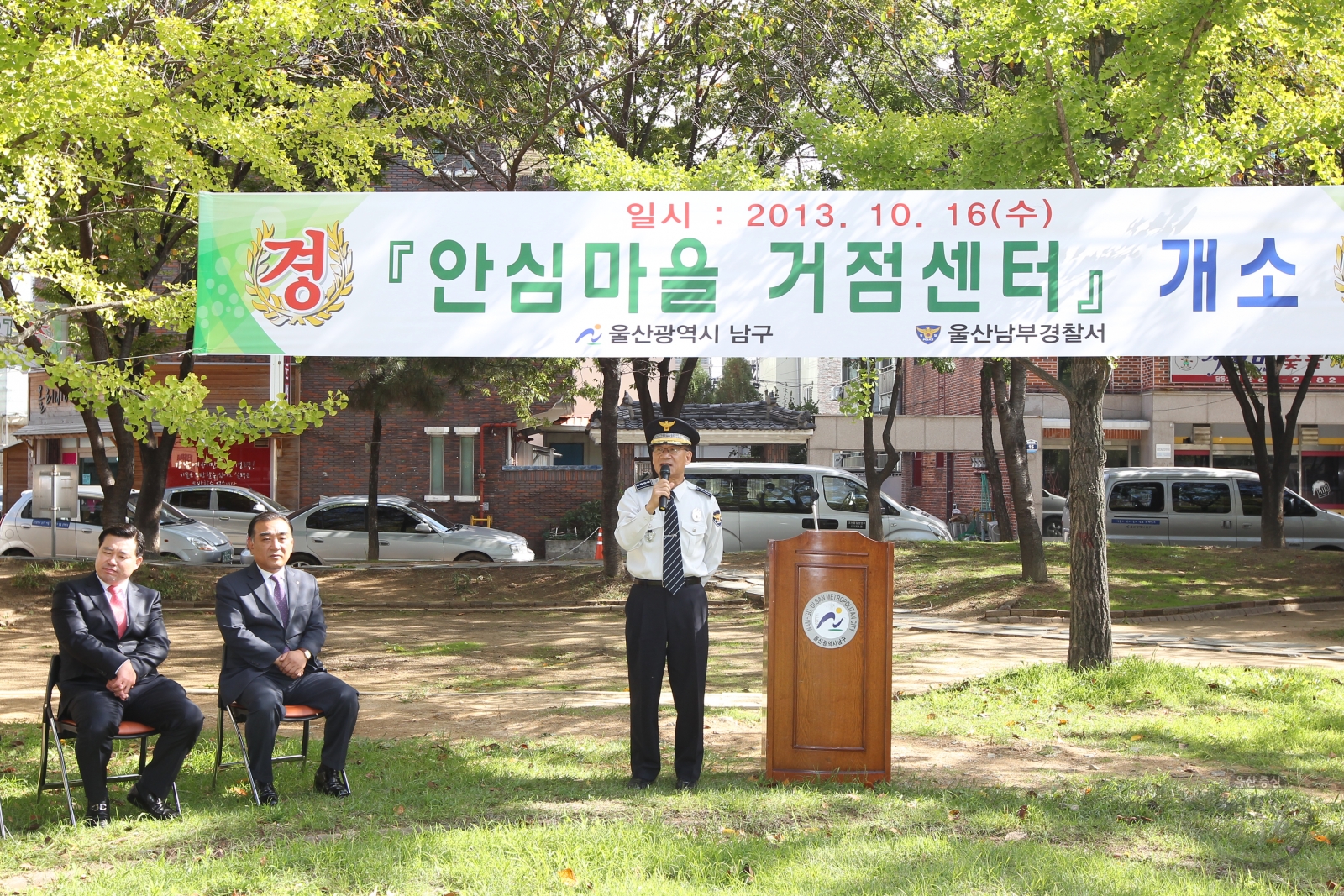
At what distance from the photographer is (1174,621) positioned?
1473 cm

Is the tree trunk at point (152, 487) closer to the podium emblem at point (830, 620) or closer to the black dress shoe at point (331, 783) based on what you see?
the black dress shoe at point (331, 783)

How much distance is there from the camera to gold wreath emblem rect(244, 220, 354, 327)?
21.4 feet

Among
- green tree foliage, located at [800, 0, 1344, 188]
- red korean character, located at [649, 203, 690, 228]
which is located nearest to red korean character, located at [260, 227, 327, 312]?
red korean character, located at [649, 203, 690, 228]

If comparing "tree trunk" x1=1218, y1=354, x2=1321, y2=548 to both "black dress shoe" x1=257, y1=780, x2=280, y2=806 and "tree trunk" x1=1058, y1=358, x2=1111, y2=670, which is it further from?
"black dress shoe" x1=257, y1=780, x2=280, y2=806

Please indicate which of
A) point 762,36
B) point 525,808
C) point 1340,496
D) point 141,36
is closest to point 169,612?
point 141,36

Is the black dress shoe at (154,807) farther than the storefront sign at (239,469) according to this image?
No

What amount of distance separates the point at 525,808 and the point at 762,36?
41.8ft

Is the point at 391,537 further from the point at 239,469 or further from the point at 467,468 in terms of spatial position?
the point at 239,469

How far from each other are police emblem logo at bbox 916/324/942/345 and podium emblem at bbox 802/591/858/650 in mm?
1563

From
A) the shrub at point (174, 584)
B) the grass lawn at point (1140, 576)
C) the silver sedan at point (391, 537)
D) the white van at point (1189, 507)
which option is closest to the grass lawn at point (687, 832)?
the grass lawn at point (1140, 576)

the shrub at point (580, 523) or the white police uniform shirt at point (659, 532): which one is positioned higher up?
the white police uniform shirt at point (659, 532)

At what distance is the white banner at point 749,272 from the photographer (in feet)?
21.3

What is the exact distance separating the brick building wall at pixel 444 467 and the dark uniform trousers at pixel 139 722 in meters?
22.3

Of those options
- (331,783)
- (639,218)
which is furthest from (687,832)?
(639,218)
